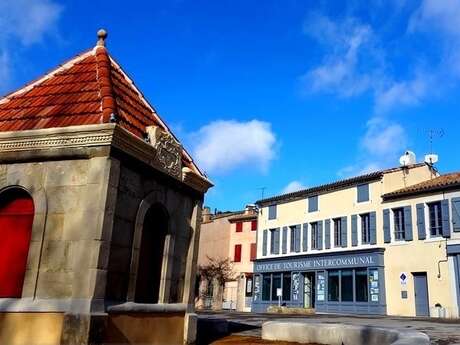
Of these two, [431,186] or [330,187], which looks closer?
[431,186]

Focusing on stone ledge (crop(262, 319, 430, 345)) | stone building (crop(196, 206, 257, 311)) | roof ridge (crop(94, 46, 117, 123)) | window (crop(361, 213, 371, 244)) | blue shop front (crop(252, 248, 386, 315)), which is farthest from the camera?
stone building (crop(196, 206, 257, 311))

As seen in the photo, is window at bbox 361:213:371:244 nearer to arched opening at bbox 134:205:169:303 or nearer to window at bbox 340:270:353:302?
window at bbox 340:270:353:302

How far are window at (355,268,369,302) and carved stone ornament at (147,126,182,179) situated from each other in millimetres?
25435

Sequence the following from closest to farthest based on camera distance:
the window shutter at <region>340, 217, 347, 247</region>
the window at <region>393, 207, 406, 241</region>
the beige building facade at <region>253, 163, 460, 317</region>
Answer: the beige building facade at <region>253, 163, 460, 317</region>
the window at <region>393, 207, 406, 241</region>
the window shutter at <region>340, 217, 347, 247</region>

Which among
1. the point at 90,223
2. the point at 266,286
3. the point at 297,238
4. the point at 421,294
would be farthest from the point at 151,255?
the point at 266,286

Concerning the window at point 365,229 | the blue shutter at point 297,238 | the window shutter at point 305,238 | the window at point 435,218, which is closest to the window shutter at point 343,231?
→ the window at point 365,229

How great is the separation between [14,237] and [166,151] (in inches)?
111

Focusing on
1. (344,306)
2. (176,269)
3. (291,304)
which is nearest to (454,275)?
(344,306)

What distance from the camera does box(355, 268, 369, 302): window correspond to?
31234 millimetres

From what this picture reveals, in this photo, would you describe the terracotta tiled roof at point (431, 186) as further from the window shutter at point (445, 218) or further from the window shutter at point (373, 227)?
the window shutter at point (373, 227)

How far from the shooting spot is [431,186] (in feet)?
93.4

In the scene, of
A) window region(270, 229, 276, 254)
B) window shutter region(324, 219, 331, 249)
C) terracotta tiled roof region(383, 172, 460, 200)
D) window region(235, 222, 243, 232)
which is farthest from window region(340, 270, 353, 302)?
window region(235, 222, 243, 232)

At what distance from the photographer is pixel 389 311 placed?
95.7 ft

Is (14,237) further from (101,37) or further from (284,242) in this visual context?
(284,242)
